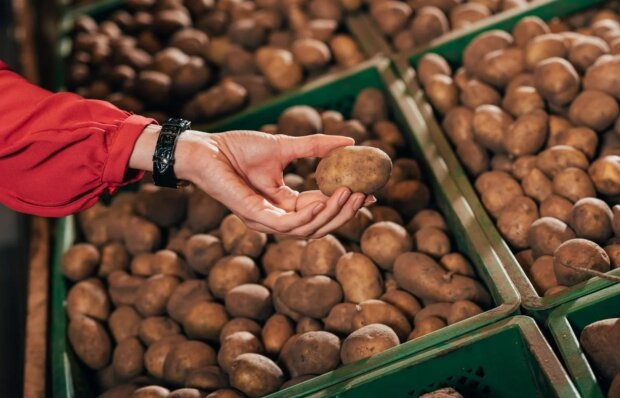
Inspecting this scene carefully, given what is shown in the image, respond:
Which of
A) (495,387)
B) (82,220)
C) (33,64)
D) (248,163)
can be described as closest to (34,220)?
(82,220)

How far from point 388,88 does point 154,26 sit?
1693mm

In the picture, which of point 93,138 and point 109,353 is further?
point 109,353

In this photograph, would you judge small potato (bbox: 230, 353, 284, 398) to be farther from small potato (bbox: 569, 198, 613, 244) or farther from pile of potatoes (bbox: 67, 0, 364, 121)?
pile of potatoes (bbox: 67, 0, 364, 121)

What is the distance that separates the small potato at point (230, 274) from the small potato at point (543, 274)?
0.97 metres

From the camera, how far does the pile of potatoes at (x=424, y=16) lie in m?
3.38

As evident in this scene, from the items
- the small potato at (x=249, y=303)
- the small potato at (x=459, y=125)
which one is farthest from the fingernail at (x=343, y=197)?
the small potato at (x=459, y=125)

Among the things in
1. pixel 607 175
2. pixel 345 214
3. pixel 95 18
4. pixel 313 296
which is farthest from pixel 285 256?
pixel 95 18

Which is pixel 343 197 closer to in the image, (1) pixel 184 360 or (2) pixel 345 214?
(2) pixel 345 214

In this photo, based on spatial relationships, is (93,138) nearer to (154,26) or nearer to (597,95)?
(597,95)

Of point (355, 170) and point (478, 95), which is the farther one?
point (478, 95)

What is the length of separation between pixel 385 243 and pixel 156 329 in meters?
0.88

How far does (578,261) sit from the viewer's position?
211 centimetres

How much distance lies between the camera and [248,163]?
2268mm

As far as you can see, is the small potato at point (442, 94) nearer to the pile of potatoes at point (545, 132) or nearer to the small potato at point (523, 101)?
the pile of potatoes at point (545, 132)
